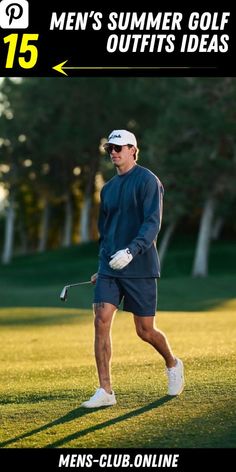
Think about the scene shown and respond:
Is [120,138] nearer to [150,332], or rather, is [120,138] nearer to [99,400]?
[150,332]

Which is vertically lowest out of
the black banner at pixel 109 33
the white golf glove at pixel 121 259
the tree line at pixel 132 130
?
the white golf glove at pixel 121 259

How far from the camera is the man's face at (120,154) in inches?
378

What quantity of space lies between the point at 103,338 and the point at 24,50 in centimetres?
1712

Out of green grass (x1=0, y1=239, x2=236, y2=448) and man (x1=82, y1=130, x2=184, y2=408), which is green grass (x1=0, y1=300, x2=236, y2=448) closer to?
green grass (x1=0, y1=239, x2=236, y2=448)

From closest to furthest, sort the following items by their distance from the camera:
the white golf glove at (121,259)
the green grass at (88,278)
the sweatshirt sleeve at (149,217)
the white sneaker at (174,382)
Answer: the white golf glove at (121,259) < the sweatshirt sleeve at (149,217) < the white sneaker at (174,382) < the green grass at (88,278)

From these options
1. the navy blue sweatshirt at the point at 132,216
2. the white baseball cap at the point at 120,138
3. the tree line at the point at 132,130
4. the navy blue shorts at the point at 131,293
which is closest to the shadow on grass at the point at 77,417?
the navy blue shorts at the point at 131,293

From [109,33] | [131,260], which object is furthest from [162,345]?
[109,33]

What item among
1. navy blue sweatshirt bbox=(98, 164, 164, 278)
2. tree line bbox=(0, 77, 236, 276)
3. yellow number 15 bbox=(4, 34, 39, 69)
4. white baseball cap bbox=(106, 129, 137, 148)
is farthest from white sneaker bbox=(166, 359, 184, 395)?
tree line bbox=(0, 77, 236, 276)

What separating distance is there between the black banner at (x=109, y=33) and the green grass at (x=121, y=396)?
237 inches

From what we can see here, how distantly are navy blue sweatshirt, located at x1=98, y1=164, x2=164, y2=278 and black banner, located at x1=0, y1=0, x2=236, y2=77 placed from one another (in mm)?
10273

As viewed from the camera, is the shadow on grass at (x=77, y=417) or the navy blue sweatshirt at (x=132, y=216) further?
the navy blue sweatshirt at (x=132, y=216)

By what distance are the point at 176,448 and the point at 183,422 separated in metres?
0.91

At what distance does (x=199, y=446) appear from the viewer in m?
7.65
